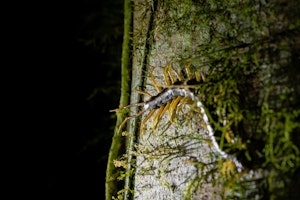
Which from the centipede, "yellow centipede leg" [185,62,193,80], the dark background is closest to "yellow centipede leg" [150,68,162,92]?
the centipede

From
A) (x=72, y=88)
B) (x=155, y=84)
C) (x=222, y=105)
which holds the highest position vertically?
(x=72, y=88)

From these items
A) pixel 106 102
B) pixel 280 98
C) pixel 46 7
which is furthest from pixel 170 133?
pixel 46 7

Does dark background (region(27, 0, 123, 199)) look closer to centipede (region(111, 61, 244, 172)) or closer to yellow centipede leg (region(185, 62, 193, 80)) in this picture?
centipede (region(111, 61, 244, 172))

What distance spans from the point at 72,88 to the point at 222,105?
1047mm

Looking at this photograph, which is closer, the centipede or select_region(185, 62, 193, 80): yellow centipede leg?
the centipede

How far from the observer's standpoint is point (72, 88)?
1.89m

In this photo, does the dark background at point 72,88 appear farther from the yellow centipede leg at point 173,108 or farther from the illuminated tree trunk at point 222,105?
the yellow centipede leg at point 173,108

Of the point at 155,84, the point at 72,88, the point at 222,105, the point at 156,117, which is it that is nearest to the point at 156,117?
the point at 156,117

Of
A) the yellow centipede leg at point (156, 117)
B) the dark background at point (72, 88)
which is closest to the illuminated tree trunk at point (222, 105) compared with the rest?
the yellow centipede leg at point (156, 117)

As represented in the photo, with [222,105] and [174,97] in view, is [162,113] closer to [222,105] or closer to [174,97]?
[174,97]

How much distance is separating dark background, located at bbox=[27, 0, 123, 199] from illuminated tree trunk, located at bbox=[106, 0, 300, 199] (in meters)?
0.63

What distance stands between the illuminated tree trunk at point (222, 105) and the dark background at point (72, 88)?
626 mm

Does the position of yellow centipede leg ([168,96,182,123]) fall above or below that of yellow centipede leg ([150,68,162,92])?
below

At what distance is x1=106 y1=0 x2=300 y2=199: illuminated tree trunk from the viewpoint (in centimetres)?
94
